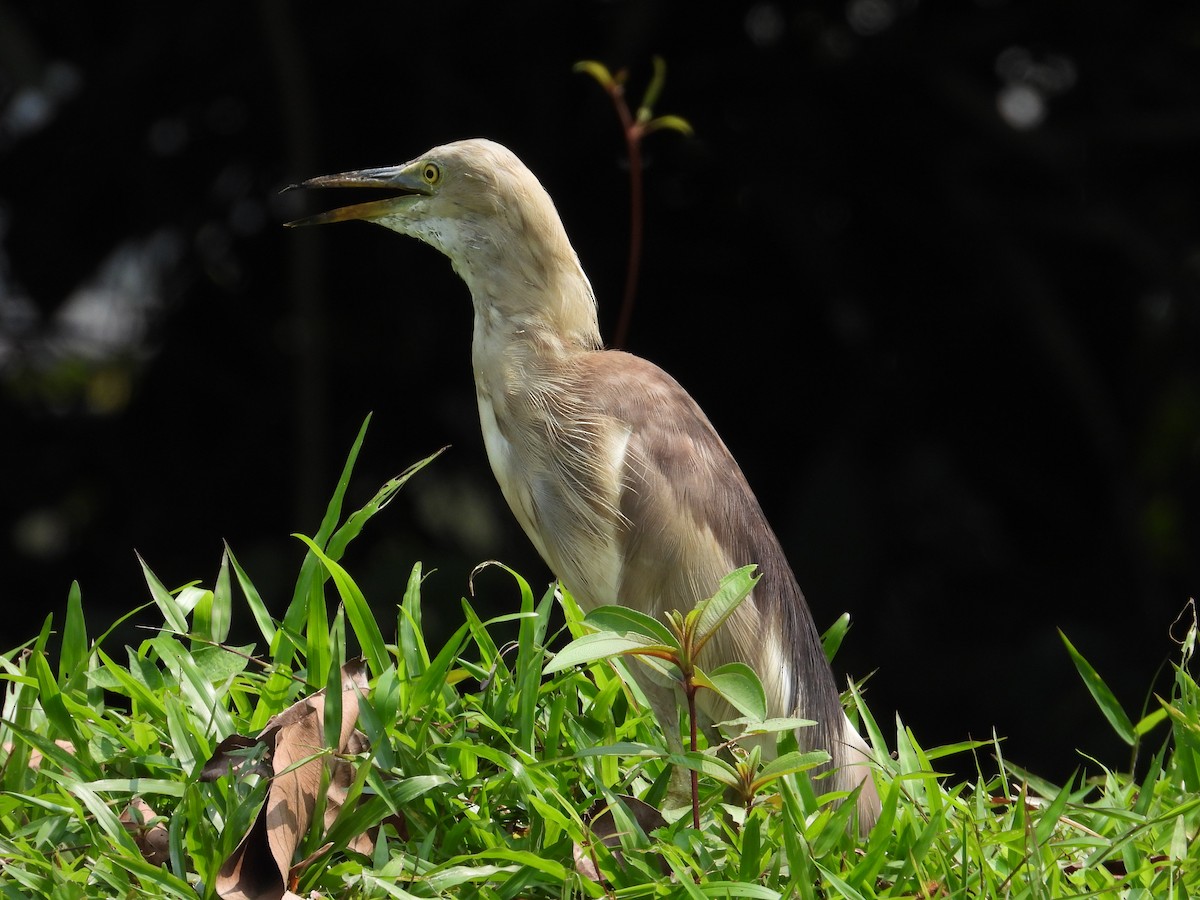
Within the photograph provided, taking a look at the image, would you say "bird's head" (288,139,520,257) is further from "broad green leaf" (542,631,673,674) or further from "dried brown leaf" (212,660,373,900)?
"broad green leaf" (542,631,673,674)

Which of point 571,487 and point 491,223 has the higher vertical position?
point 491,223

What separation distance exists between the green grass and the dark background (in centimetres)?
258

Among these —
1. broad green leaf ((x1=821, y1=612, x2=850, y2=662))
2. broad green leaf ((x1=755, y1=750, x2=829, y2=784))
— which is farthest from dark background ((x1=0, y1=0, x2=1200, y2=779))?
broad green leaf ((x1=755, y1=750, x2=829, y2=784))

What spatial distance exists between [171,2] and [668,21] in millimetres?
1612

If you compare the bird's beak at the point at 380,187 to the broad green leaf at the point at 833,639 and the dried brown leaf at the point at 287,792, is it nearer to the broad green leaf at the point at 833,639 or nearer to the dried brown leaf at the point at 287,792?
the dried brown leaf at the point at 287,792

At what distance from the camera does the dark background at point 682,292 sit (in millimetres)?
4523

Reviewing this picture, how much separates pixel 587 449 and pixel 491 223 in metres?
0.35

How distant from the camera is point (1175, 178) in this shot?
4.67 metres

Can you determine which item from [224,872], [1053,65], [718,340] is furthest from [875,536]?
[224,872]

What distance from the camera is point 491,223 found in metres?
2.03

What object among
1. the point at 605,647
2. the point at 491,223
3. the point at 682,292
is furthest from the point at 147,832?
the point at 682,292

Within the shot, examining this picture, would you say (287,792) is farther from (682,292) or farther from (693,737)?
(682,292)

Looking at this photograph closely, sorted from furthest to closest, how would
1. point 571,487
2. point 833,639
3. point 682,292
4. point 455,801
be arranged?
1. point 682,292
2. point 833,639
3. point 571,487
4. point 455,801

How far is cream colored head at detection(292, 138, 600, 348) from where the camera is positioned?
202 centimetres
